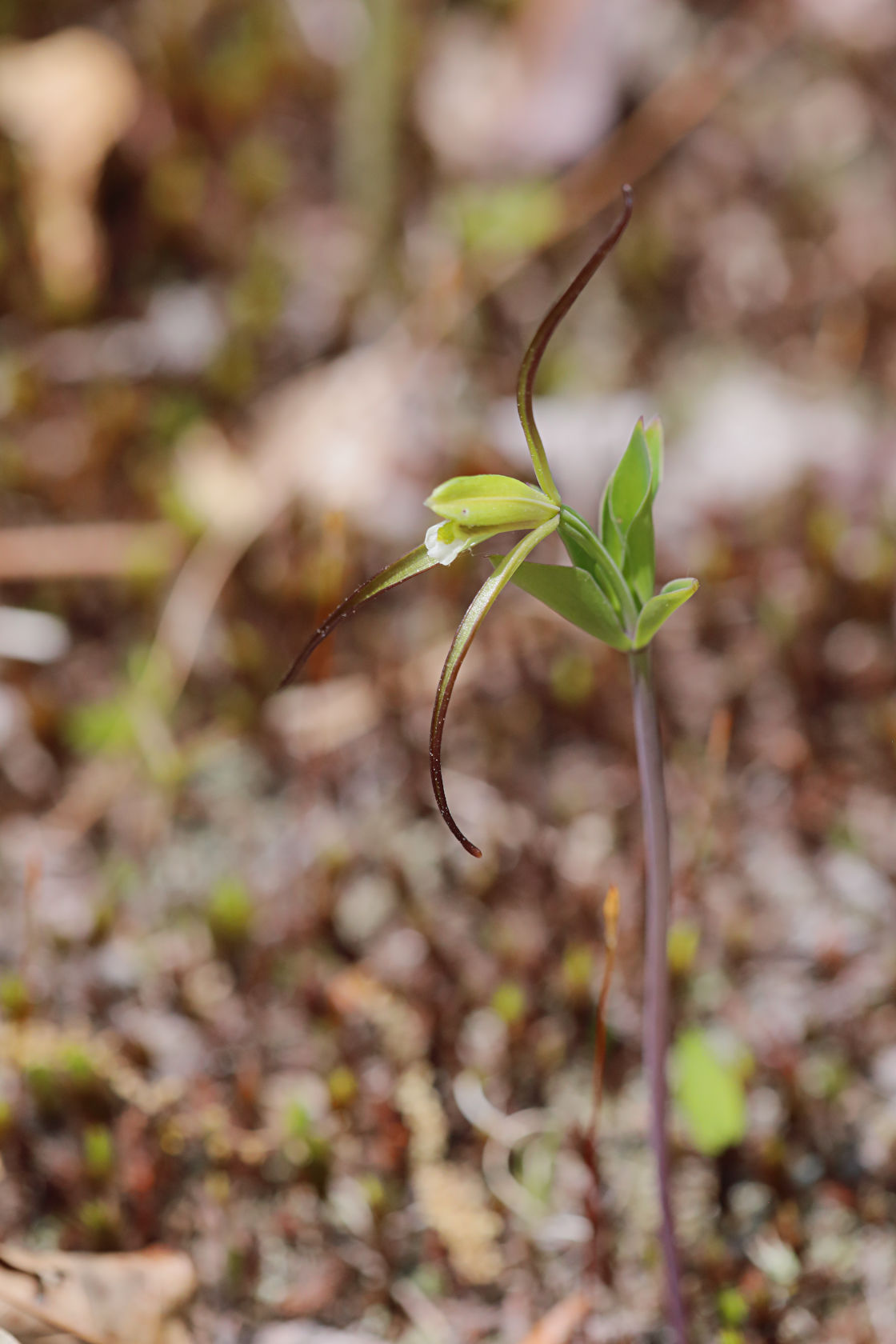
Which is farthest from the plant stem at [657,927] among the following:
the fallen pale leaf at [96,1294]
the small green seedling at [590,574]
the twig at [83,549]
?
the twig at [83,549]

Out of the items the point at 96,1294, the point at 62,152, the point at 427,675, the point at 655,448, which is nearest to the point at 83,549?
the point at 427,675

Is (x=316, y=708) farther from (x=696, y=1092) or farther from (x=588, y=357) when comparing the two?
(x=588, y=357)

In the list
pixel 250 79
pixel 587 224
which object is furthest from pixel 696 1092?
pixel 250 79

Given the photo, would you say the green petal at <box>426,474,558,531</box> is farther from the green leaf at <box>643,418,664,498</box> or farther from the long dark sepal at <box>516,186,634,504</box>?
the green leaf at <box>643,418,664,498</box>

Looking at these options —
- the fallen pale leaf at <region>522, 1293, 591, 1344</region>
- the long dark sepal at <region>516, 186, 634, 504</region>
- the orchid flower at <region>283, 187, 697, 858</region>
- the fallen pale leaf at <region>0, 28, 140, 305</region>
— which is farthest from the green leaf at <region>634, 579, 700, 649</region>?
the fallen pale leaf at <region>0, 28, 140, 305</region>

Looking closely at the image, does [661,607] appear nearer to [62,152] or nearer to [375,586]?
[375,586]

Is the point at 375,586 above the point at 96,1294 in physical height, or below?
above

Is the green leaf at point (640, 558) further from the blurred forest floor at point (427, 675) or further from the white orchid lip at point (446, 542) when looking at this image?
the blurred forest floor at point (427, 675)
